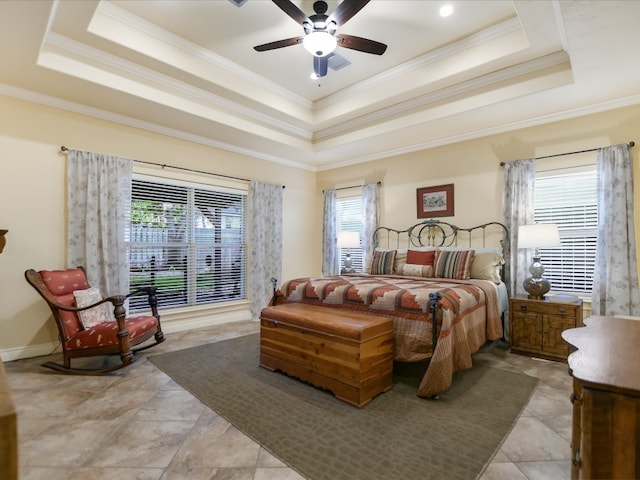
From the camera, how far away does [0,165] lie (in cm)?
335

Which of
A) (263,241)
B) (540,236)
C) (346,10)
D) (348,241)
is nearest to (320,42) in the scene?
(346,10)

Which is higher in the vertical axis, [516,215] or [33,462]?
[516,215]

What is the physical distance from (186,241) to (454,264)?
374 cm

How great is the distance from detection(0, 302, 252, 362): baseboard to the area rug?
1.42m

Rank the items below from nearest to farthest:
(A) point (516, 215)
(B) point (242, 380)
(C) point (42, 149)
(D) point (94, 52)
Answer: (B) point (242, 380), (D) point (94, 52), (C) point (42, 149), (A) point (516, 215)

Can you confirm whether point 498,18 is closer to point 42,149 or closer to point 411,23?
point 411,23

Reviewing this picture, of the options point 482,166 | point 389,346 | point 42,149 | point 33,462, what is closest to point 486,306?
point 389,346

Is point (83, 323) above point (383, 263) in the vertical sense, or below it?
below

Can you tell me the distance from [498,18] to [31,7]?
411cm

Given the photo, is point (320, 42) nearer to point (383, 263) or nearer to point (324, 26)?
point (324, 26)

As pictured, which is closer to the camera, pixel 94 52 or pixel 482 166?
pixel 94 52

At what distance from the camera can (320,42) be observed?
2816 millimetres

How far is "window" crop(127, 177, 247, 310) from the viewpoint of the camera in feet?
14.2

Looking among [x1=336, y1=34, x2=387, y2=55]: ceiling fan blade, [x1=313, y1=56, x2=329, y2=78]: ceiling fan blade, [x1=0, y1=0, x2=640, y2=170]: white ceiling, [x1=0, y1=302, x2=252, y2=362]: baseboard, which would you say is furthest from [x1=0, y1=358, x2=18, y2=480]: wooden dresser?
[x1=0, y1=302, x2=252, y2=362]: baseboard
